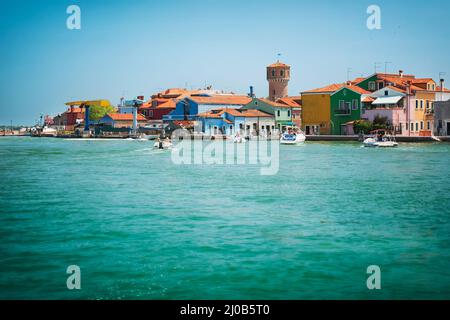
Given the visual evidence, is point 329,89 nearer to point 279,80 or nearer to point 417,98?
point 417,98

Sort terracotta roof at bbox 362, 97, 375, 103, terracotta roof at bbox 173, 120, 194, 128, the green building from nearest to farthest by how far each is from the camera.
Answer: terracotta roof at bbox 362, 97, 375, 103 < the green building < terracotta roof at bbox 173, 120, 194, 128

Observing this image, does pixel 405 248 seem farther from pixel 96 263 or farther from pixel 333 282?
pixel 96 263

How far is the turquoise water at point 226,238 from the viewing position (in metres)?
8.26

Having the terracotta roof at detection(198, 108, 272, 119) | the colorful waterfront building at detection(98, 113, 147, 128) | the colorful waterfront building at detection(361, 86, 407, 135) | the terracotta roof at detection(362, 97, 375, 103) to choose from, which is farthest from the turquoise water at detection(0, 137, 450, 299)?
the colorful waterfront building at detection(98, 113, 147, 128)

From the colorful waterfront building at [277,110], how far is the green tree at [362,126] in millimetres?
13392

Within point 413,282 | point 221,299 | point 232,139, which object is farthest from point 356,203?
point 232,139

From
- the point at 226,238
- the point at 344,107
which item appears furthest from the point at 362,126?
the point at 226,238

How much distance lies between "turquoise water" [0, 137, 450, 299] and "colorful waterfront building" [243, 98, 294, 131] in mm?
42436

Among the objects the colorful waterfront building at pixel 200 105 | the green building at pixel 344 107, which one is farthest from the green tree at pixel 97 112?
the green building at pixel 344 107

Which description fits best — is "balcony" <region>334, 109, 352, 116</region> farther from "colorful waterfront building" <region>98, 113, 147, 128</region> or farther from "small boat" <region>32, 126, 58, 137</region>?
"small boat" <region>32, 126, 58, 137</region>

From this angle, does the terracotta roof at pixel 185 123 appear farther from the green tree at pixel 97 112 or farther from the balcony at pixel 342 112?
the green tree at pixel 97 112

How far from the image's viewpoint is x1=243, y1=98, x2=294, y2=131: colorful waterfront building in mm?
62938

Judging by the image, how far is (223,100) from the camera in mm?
68312
